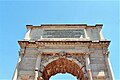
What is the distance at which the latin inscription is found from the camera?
1647 cm

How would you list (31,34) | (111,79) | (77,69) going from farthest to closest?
(31,34) < (77,69) < (111,79)

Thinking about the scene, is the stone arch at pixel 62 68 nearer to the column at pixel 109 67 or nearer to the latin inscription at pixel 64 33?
the column at pixel 109 67

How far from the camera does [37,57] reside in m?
14.6

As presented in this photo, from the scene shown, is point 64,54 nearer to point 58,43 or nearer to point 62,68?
point 58,43

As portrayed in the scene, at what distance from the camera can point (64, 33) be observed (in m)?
16.8

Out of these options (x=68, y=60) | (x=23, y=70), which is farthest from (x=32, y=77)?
(x=68, y=60)

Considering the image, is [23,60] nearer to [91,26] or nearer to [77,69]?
[77,69]

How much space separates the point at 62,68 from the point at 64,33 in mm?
2987

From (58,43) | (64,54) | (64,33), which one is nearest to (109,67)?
(64,54)

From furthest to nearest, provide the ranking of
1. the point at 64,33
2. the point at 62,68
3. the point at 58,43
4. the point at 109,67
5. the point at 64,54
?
the point at 64,33
the point at 62,68
the point at 58,43
the point at 64,54
the point at 109,67

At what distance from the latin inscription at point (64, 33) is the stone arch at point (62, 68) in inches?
98.2

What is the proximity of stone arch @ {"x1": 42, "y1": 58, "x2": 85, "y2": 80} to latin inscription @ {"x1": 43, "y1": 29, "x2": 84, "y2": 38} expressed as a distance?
2.50 m

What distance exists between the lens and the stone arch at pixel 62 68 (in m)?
14.7

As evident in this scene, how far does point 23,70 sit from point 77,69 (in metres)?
4.06
